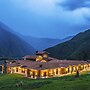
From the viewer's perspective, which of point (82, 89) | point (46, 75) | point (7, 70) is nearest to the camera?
point (82, 89)

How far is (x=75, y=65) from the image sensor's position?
120 metres

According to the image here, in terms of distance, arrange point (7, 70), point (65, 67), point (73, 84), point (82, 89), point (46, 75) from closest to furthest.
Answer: point (82, 89) → point (73, 84) → point (46, 75) → point (65, 67) → point (7, 70)

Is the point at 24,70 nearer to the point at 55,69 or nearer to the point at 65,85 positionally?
the point at 55,69

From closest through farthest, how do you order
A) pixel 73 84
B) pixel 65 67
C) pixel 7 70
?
pixel 73 84 → pixel 65 67 → pixel 7 70

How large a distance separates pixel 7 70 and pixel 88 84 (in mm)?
65858

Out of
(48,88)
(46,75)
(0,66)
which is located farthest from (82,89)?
(0,66)

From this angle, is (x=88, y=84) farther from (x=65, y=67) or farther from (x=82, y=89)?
(x=65, y=67)

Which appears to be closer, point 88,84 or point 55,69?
point 88,84

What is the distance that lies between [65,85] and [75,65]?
2080 inches

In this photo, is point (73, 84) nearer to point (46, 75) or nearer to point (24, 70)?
point (46, 75)

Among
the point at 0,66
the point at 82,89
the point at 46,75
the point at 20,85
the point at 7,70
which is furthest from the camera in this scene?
the point at 0,66

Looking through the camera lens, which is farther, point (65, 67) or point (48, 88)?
point (65, 67)

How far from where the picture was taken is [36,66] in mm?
107312

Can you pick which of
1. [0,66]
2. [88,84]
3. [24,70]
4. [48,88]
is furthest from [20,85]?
[0,66]
